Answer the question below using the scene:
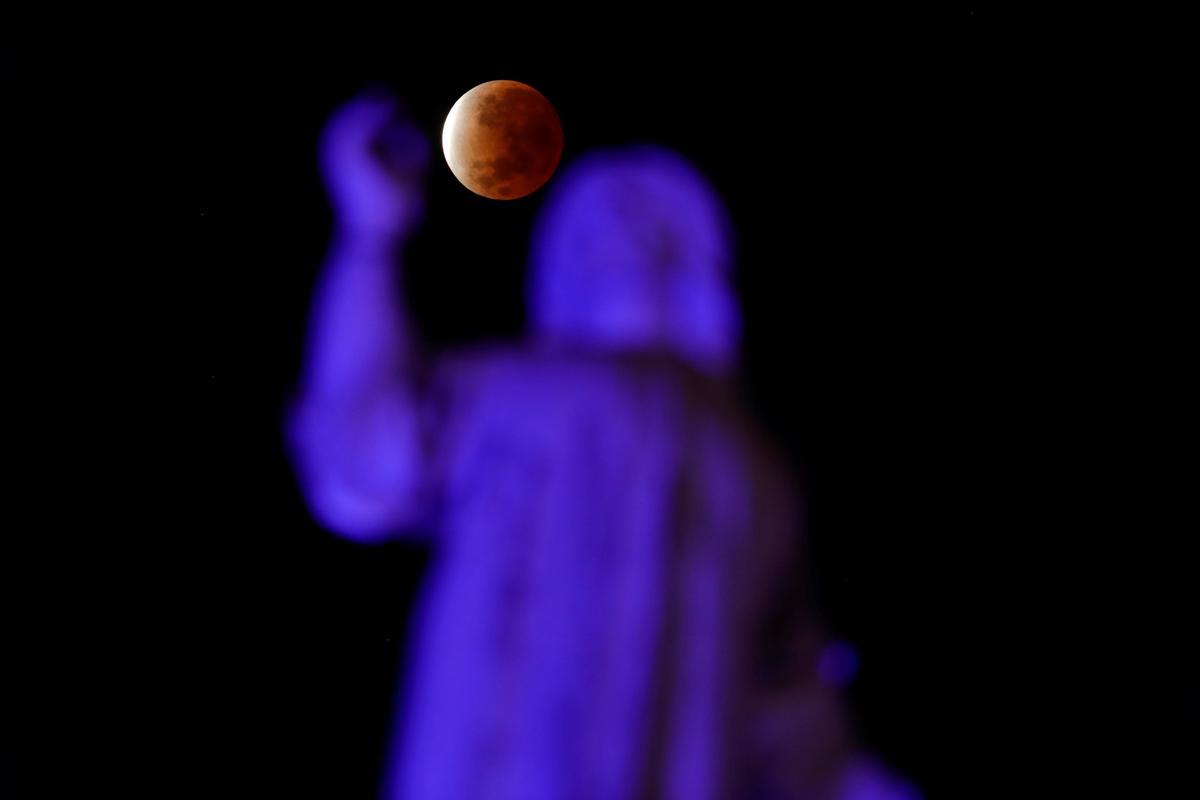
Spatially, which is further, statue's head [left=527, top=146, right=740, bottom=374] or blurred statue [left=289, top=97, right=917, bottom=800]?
statue's head [left=527, top=146, right=740, bottom=374]

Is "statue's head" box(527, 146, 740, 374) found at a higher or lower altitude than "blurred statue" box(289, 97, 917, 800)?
higher

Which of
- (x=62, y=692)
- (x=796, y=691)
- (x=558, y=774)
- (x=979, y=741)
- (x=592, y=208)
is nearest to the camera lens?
(x=558, y=774)

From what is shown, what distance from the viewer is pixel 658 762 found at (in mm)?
2311

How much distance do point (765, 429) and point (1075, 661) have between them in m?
3.57

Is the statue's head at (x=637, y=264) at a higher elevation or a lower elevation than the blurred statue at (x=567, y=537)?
higher

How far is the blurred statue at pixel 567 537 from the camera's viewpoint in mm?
2285

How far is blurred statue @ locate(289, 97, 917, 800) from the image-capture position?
229cm

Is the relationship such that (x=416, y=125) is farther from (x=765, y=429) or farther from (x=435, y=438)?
(x=765, y=429)

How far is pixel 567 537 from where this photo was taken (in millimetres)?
2400

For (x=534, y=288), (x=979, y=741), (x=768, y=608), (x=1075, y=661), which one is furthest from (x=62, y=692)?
(x=1075, y=661)

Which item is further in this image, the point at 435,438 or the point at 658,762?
the point at 435,438

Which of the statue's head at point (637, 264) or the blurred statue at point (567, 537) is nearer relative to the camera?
the blurred statue at point (567, 537)

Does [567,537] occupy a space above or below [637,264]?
below

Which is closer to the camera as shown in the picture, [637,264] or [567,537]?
[567,537]
